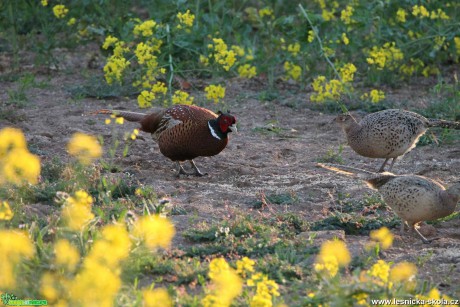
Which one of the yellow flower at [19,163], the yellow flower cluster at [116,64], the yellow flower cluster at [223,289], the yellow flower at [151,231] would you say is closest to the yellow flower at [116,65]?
the yellow flower cluster at [116,64]

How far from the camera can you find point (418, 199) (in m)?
6.20

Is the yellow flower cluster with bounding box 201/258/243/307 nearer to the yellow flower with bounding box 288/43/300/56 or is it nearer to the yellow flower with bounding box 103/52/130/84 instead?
the yellow flower with bounding box 103/52/130/84

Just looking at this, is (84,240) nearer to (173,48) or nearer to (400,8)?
(173,48)

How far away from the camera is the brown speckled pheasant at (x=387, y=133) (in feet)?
26.2

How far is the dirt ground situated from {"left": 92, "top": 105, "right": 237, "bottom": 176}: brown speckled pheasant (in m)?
0.23

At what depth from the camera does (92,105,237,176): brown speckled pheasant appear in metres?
7.79

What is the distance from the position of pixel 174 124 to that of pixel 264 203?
155 cm

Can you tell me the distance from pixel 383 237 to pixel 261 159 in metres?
3.53

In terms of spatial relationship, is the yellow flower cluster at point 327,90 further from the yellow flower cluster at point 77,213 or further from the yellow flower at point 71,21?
the yellow flower cluster at point 77,213

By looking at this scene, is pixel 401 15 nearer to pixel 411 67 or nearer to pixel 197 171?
pixel 411 67

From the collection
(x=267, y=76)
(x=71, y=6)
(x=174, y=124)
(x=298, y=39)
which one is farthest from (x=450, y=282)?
(x=71, y=6)

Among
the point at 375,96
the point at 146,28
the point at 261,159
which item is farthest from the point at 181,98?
the point at 375,96

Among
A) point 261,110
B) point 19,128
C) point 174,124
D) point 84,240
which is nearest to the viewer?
point 84,240

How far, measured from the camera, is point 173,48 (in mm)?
10539
